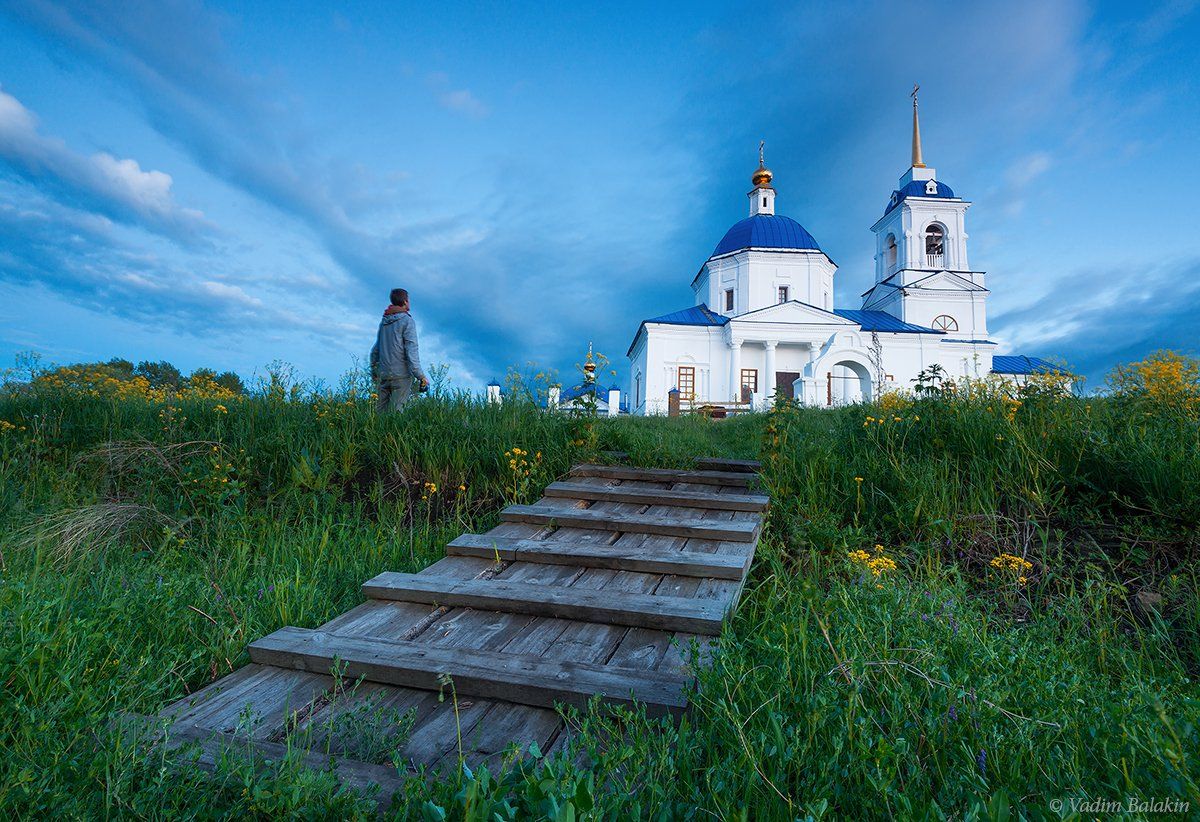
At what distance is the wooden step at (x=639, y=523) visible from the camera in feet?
13.0

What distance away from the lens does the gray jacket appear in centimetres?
806

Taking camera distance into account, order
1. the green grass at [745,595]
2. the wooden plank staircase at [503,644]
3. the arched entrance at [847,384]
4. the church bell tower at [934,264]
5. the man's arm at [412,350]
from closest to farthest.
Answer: the green grass at [745,595] < the wooden plank staircase at [503,644] < the man's arm at [412,350] < the arched entrance at [847,384] < the church bell tower at [934,264]

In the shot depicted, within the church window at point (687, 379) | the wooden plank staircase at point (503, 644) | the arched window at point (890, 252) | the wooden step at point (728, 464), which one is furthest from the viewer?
the arched window at point (890, 252)

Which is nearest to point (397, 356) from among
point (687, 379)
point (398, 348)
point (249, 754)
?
point (398, 348)

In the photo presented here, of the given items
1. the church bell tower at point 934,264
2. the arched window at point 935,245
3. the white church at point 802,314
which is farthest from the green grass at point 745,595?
the arched window at point 935,245

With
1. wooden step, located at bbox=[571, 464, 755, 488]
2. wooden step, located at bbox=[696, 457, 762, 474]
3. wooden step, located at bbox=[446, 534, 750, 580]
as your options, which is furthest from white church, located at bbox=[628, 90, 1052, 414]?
wooden step, located at bbox=[446, 534, 750, 580]

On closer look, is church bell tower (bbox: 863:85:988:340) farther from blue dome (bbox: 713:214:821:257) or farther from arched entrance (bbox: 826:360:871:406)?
arched entrance (bbox: 826:360:871:406)

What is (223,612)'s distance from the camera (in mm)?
2982

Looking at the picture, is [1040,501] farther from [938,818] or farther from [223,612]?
[223,612]

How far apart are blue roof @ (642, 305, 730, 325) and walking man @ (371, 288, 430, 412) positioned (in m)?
24.7

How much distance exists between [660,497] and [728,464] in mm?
1440

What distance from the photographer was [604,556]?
3.60 m

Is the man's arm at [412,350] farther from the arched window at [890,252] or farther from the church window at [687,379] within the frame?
the arched window at [890,252]

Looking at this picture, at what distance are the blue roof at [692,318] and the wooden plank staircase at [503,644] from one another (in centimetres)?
2859
